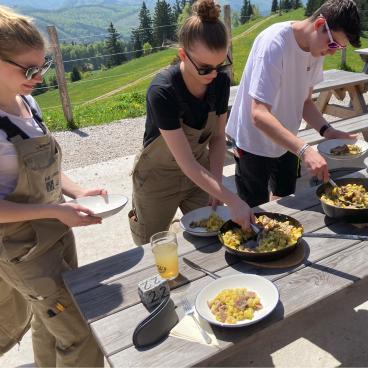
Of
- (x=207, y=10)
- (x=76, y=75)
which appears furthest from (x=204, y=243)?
(x=76, y=75)

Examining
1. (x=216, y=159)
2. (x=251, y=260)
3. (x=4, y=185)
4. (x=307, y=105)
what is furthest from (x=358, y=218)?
(x=4, y=185)

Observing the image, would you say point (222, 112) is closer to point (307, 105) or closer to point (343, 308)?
point (307, 105)

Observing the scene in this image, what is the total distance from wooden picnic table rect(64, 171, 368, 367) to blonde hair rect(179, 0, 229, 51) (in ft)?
3.05

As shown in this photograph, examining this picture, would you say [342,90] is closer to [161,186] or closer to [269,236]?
[161,186]

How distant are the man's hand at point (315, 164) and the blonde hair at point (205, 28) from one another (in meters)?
Answer: 0.66

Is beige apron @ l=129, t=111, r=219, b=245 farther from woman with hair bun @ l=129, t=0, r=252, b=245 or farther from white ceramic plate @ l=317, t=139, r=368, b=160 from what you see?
white ceramic plate @ l=317, t=139, r=368, b=160

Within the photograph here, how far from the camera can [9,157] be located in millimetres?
1663

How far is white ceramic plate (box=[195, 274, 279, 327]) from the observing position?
57.5 inches

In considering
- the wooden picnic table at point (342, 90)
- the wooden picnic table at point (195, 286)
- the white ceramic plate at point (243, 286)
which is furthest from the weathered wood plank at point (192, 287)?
the wooden picnic table at point (342, 90)

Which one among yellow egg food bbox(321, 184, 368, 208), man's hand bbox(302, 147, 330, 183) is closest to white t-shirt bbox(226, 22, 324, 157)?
man's hand bbox(302, 147, 330, 183)

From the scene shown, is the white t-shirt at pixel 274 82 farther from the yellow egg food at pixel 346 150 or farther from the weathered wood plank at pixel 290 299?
the weathered wood plank at pixel 290 299

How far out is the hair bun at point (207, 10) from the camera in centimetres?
196

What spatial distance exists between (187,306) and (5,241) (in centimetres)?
80

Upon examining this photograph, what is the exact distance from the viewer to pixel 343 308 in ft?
8.73
